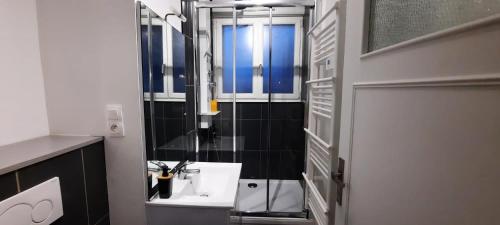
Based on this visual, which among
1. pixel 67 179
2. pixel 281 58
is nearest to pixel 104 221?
pixel 67 179

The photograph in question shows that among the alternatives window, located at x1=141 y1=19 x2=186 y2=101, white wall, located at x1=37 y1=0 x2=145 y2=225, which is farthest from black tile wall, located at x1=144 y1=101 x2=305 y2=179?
white wall, located at x1=37 y1=0 x2=145 y2=225

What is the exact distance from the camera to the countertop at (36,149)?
2.42 feet

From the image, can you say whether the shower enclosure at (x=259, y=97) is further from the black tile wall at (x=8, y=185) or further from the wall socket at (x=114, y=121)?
the black tile wall at (x=8, y=185)

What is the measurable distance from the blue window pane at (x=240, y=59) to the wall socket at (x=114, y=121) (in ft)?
5.72

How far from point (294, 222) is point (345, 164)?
5.03 ft

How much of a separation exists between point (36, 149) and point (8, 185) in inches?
8.9

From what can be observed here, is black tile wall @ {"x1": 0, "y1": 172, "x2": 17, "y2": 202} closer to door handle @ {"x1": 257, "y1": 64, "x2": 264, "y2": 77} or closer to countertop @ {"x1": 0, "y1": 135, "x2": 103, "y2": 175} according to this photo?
countertop @ {"x1": 0, "y1": 135, "x2": 103, "y2": 175}

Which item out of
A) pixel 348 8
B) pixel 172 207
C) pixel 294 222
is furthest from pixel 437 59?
pixel 294 222

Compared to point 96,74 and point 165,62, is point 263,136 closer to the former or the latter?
point 165,62

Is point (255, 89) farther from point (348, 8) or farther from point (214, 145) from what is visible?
point (348, 8)

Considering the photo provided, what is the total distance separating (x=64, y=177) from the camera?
913 mm

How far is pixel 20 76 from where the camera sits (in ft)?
3.22

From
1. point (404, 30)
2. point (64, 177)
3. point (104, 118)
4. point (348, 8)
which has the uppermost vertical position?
point (348, 8)

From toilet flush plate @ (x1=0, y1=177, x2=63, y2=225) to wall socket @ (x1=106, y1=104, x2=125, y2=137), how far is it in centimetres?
31
